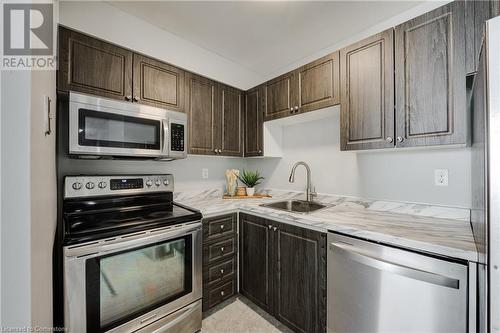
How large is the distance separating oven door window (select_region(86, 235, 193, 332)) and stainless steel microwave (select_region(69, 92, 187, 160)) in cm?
71

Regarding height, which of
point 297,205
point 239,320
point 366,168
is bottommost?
point 239,320

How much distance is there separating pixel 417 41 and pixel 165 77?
1.89 meters

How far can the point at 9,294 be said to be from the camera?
462 mm

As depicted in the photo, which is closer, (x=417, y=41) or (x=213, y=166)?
(x=417, y=41)

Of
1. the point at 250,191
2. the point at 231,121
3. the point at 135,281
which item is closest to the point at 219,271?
the point at 135,281

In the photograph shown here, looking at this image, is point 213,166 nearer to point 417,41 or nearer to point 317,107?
point 317,107

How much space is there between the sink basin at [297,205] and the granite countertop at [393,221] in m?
0.13

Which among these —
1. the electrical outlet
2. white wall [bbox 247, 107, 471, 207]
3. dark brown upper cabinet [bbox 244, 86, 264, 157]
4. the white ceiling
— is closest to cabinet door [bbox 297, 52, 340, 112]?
white wall [bbox 247, 107, 471, 207]

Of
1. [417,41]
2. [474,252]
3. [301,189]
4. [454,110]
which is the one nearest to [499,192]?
[474,252]

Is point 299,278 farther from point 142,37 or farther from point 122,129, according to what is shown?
point 142,37

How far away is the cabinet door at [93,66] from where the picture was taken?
135cm

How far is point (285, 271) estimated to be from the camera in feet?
5.18

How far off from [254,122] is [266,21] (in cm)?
97

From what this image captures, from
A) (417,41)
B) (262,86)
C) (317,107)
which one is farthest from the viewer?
(262,86)
